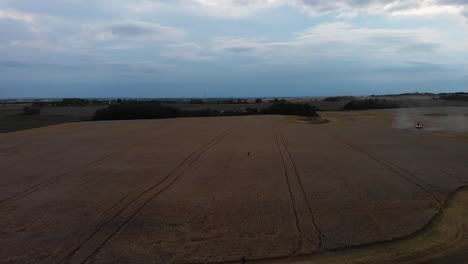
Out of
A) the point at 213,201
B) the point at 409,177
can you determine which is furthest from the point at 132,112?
the point at 213,201

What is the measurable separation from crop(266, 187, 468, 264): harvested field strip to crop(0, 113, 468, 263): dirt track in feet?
0.71

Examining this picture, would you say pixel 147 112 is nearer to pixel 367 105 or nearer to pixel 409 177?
pixel 409 177

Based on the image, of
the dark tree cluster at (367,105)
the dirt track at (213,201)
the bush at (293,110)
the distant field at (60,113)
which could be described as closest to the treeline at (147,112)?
the bush at (293,110)

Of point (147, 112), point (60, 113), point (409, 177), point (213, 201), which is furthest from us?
point (60, 113)

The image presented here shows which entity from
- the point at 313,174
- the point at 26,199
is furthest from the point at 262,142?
the point at 26,199

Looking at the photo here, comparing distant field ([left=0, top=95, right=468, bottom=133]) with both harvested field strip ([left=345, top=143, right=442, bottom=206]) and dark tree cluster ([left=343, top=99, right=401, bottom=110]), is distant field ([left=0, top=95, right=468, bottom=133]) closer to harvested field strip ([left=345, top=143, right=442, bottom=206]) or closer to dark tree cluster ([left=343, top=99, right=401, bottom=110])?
dark tree cluster ([left=343, top=99, right=401, bottom=110])

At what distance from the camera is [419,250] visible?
Answer: 6219 mm

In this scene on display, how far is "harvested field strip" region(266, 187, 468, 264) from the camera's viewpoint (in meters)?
5.91

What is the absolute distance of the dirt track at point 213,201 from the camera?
255 inches

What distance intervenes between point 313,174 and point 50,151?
1152 centimetres

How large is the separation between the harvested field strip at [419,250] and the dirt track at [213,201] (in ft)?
0.71

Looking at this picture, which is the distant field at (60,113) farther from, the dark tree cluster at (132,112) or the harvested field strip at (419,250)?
the harvested field strip at (419,250)

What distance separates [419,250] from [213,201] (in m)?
4.20

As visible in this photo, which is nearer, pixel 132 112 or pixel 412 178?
pixel 412 178
